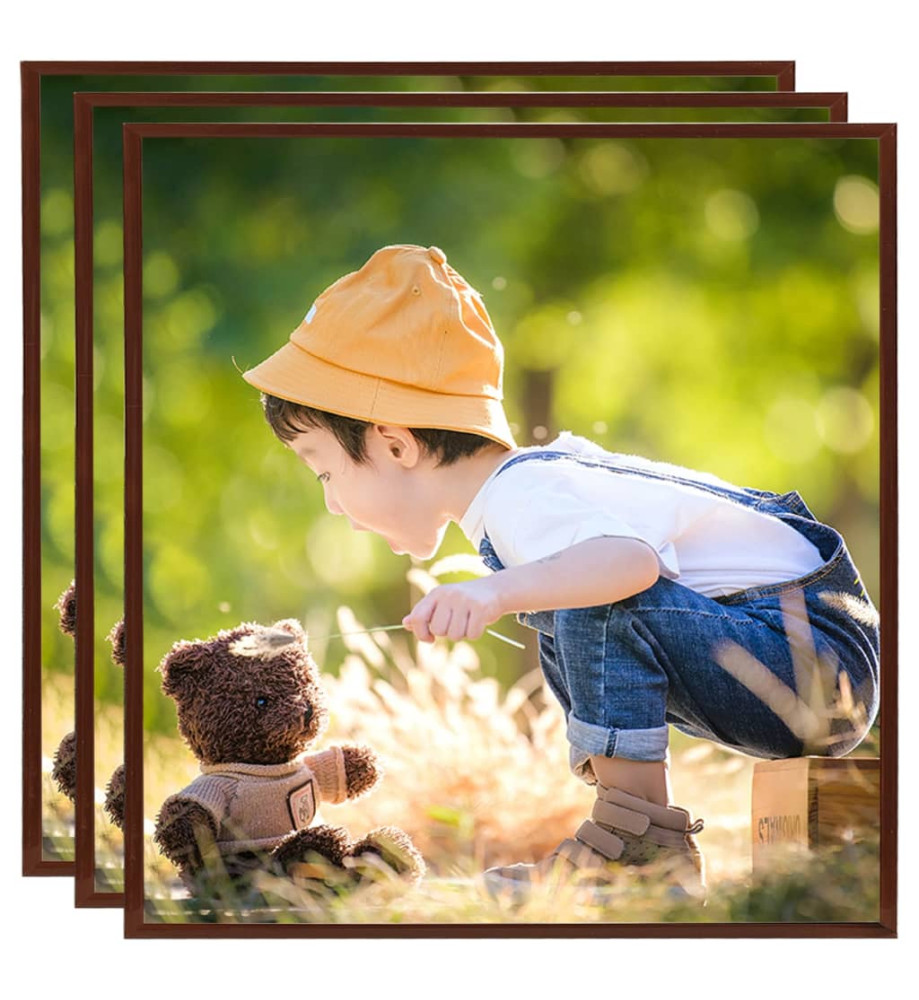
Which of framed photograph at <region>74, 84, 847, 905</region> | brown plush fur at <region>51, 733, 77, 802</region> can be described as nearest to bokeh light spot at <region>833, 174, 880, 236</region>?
framed photograph at <region>74, 84, 847, 905</region>

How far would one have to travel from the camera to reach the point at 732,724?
367cm

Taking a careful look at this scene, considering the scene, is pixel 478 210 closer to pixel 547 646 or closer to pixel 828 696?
pixel 547 646

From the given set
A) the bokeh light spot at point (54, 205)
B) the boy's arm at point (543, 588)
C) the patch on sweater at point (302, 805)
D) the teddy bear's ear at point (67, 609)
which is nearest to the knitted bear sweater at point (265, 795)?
the patch on sweater at point (302, 805)

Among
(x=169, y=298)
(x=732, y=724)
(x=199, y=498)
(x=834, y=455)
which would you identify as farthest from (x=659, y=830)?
(x=169, y=298)

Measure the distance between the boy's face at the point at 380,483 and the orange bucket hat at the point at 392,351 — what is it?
0.18 feet

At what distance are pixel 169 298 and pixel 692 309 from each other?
3.32 ft

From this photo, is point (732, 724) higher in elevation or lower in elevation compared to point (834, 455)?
lower

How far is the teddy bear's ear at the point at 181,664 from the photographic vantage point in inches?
145

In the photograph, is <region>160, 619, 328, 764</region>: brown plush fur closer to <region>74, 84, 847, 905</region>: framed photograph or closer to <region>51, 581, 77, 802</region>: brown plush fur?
<region>74, 84, 847, 905</region>: framed photograph

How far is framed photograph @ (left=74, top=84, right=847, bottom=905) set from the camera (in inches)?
150

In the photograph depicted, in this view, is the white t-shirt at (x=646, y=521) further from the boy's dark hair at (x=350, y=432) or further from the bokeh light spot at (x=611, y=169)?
the bokeh light spot at (x=611, y=169)

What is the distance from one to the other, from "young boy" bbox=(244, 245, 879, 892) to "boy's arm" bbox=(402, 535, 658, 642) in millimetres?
60

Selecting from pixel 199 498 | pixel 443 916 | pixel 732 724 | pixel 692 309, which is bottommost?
pixel 443 916

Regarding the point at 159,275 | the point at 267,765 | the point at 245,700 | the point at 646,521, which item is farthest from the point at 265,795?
the point at 159,275
